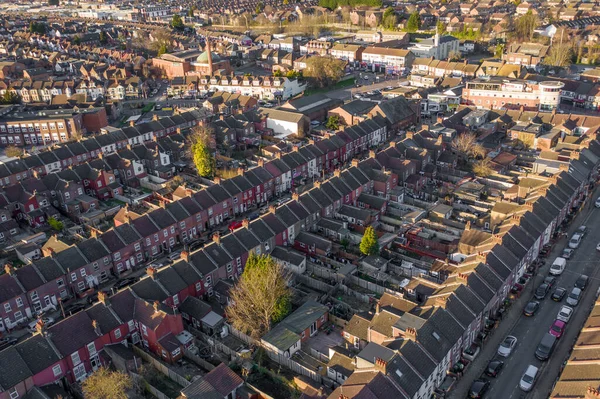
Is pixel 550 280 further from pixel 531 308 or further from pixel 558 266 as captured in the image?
pixel 531 308

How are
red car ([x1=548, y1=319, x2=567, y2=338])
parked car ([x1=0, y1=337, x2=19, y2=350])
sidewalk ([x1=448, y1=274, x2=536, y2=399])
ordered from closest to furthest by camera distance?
sidewalk ([x1=448, y1=274, x2=536, y2=399]), red car ([x1=548, y1=319, x2=567, y2=338]), parked car ([x1=0, y1=337, x2=19, y2=350])

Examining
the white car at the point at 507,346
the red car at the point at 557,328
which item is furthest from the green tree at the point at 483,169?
the white car at the point at 507,346

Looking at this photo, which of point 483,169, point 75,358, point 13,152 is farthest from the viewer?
point 13,152

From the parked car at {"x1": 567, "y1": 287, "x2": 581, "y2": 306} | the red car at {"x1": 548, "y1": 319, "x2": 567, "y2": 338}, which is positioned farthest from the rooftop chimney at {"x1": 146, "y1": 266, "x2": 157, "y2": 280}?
the parked car at {"x1": 567, "y1": 287, "x2": 581, "y2": 306}

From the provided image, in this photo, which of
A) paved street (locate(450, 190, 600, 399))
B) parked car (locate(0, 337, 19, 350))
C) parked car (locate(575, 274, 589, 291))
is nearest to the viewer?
paved street (locate(450, 190, 600, 399))

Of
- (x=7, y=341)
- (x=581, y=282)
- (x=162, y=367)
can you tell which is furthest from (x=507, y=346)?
(x=7, y=341)

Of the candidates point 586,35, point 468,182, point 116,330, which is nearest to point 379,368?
point 116,330

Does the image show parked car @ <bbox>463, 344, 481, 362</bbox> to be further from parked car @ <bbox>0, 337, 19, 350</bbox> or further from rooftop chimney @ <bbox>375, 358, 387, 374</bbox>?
parked car @ <bbox>0, 337, 19, 350</bbox>

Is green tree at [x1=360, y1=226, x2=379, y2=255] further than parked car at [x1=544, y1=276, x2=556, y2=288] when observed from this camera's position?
Yes
